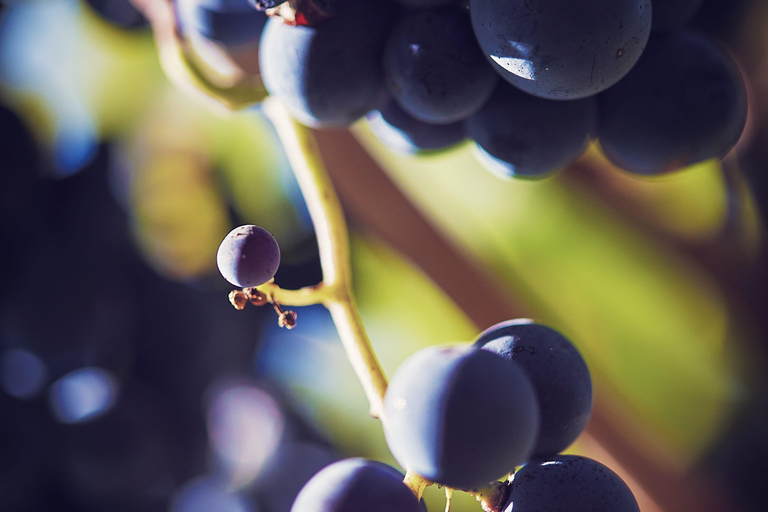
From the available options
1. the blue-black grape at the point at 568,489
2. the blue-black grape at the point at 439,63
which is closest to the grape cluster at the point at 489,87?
the blue-black grape at the point at 439,63

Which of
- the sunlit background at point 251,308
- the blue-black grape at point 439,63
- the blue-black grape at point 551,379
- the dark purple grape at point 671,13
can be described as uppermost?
the dark purple grape at point 671,13

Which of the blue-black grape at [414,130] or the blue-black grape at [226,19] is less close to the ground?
the blue-black grape at [226,19]

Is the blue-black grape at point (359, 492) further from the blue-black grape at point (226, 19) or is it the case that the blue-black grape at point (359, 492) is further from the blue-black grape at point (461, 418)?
the blue-black grape at point (226, 19)

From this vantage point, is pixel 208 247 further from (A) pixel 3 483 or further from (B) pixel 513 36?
(B) pixel 513 36

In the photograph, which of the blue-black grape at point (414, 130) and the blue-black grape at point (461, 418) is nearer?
the blue-black grape at point (461, 418)

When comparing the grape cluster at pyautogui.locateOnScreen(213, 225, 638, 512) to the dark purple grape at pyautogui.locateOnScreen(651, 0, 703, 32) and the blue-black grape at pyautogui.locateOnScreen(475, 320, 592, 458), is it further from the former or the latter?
the dark purple grape at pyautogui.locateOnScreen(651, 0, 703, 32)

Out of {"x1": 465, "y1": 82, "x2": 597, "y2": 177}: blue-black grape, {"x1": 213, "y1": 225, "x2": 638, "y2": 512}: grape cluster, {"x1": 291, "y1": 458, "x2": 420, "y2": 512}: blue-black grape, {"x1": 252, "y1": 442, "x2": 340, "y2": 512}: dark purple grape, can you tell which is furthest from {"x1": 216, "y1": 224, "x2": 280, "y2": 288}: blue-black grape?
{"x1": 252, "y1": 442, "x2": 340, "y2": 512}: dark purple grape

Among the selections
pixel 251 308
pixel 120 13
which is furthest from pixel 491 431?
pixel 120 13
